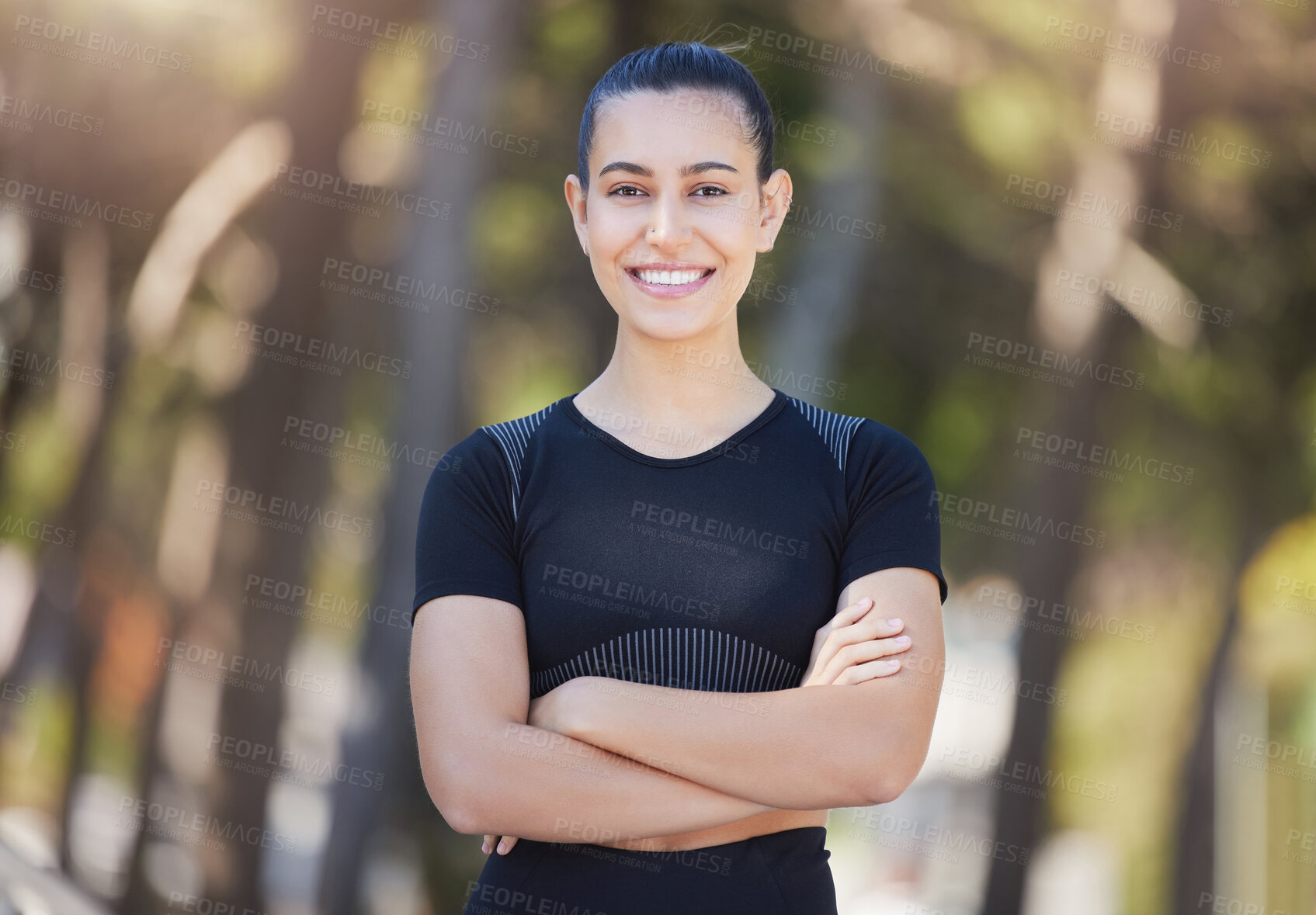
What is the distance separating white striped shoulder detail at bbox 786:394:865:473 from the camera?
185 cm

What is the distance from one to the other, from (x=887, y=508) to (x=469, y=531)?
0.63 metres

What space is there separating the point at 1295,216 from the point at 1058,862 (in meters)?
3.75

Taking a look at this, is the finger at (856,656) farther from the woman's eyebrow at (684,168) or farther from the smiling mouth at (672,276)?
the woman's eyebrow at (684,168)

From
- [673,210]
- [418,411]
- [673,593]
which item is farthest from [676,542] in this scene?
[418,411]

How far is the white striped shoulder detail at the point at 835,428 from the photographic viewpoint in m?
→ 1.85

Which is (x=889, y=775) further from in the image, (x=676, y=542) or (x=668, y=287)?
(x=668, y=287)

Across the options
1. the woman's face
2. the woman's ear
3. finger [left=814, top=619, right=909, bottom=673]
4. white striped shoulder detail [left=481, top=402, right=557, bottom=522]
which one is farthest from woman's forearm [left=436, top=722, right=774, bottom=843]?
the woman's ear

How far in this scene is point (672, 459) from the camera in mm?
1839

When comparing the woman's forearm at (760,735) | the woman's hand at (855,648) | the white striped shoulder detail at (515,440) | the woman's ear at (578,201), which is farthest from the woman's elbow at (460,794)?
the woman's ear at (578,201)

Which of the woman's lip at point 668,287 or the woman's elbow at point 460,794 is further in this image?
the woman's lip at point 668,287

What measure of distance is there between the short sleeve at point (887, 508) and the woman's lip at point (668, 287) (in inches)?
13.4

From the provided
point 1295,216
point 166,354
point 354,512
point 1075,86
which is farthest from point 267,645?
point 1295,216

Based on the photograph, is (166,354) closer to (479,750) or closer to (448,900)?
(448,900)

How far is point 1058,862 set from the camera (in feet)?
21.7
